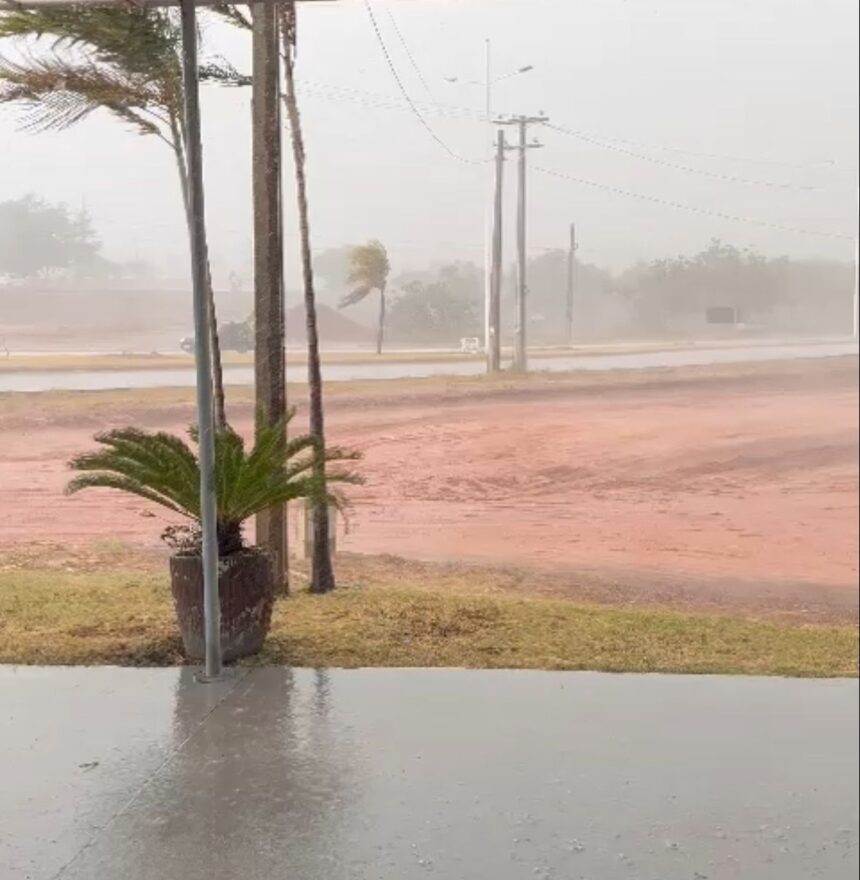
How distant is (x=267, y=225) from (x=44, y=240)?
0.81 meters

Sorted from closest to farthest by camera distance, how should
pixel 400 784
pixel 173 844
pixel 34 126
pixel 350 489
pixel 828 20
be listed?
1. pixel 173 844
2. pixel 400 784
3. pixel 828 20
4. pixel 34 126
5. pixel 350 489

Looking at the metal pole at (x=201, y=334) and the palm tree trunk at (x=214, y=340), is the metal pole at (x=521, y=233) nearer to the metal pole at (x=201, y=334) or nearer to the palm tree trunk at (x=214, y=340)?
the palm tree trunk at (x=214, y=340)

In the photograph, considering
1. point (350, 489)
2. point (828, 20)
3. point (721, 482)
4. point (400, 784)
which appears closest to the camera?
point (400, 784)

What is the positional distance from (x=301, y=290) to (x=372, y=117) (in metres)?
0.71

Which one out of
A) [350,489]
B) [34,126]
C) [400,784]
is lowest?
[400,784]

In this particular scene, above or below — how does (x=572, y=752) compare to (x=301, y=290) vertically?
below

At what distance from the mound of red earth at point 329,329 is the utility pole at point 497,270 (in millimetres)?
487

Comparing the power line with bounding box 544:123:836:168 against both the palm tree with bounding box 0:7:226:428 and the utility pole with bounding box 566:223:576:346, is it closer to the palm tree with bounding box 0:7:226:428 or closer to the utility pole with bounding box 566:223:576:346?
the utility pole with bounding box 566:223:576:346

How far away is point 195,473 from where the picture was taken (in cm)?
363

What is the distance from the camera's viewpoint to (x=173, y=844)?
2.47 metres

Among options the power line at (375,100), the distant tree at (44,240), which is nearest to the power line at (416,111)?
the power line at (375,100)

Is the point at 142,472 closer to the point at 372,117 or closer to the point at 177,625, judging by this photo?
the point at 177,625

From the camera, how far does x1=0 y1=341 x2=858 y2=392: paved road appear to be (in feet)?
11.4

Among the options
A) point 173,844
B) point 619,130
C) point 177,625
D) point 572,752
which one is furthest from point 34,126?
point 572,752
